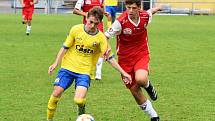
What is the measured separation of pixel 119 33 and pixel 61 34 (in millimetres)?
16242

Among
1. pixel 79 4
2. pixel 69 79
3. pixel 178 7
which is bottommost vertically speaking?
pixel 178 7

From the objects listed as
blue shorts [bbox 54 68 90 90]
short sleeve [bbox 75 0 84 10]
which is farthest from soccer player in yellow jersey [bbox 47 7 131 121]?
short sleeve [bbox 75 0 84 10]

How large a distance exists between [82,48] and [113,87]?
350 cm

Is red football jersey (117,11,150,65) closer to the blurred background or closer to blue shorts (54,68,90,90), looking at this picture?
blue shorts (54,68,90,90)

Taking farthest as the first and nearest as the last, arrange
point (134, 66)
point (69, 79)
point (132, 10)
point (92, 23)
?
point (134, 66) → point (132, 10) → point (69, 79) → point (92, 23)

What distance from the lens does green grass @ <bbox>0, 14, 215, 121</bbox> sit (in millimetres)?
8742

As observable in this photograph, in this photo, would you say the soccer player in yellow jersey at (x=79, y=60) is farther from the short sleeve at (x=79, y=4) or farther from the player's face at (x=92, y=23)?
the short sleeve at (x=79, y=4)

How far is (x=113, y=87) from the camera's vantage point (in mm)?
11172

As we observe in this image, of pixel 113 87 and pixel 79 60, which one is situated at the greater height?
pixel 79 60

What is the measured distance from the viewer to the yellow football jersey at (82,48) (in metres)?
7.75

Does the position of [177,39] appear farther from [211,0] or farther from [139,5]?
[211,0]

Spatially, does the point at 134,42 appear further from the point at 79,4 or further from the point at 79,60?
the point at 79,4

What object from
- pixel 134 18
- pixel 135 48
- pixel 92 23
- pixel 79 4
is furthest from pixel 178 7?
pixel 92 23

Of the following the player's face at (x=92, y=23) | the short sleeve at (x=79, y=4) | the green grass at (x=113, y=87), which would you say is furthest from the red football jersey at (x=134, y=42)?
the short sleeve at (x=79, y=4)
